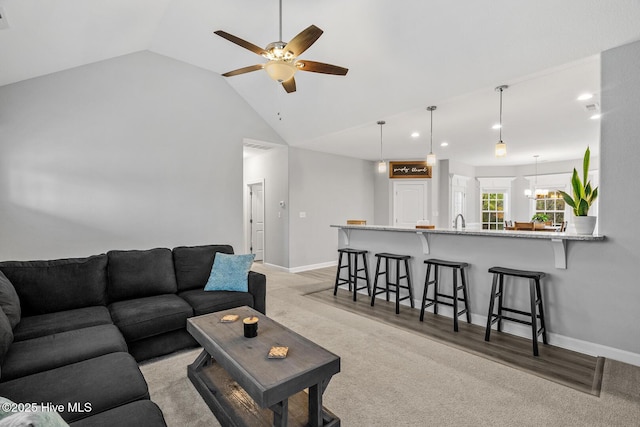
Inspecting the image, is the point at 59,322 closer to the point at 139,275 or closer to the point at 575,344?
the point at 139,275

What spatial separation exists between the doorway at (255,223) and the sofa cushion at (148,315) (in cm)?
486

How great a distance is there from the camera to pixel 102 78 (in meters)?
4.12

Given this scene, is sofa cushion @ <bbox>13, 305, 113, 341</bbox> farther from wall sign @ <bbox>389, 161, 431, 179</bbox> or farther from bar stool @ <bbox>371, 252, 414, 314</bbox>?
wall sign @ <bbox>389, 161, 431, 179</bbox>

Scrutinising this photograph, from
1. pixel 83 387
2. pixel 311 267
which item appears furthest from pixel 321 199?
pixel 83 387

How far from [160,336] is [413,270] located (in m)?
3.03

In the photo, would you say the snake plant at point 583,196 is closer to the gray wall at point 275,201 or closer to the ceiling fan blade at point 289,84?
the ceiling fan blade at point 289,84

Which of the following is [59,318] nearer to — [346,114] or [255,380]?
[255,380]

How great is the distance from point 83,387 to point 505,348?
3182 millimetres

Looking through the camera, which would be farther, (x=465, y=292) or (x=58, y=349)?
(x=465, y=292)

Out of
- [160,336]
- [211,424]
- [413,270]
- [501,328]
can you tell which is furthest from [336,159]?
[211,424]

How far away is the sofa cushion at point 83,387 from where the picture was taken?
4.43ft

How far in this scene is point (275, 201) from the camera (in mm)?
6641

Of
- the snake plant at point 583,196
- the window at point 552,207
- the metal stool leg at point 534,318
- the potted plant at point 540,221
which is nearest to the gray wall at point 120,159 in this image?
the metal stool leg at point 534,318

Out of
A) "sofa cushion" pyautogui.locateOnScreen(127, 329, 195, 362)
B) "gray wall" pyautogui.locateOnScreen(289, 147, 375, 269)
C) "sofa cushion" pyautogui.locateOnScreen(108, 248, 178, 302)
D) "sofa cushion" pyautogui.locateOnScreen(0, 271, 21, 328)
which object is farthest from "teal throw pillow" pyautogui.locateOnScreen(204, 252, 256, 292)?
"gray wall" pyautogui.locateOnScreen(289, 147, 375, 269)
